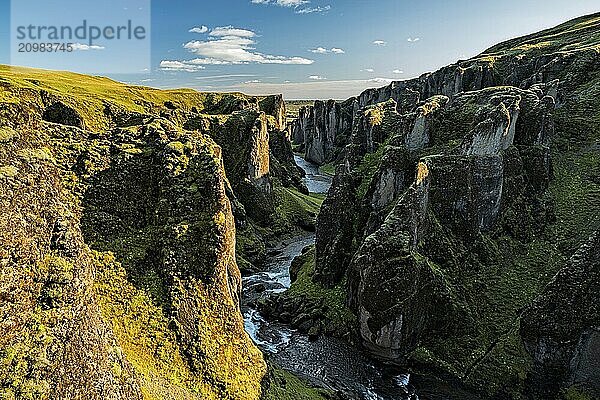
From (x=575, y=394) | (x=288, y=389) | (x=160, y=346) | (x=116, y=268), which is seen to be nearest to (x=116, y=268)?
(x=116, y=268)

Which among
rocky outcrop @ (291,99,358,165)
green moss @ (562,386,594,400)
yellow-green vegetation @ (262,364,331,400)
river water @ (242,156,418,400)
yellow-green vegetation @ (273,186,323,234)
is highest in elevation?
rocky outcrop @ (291,99,358,165)

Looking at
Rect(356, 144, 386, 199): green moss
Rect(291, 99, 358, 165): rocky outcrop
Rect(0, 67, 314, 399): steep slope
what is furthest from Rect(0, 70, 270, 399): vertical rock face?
Rect(291, 99, 358, 165): rocky outcrop

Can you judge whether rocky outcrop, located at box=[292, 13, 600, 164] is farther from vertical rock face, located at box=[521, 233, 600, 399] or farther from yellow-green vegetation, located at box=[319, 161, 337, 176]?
vertical rock face, located at box=[521, 233, 600, 399]

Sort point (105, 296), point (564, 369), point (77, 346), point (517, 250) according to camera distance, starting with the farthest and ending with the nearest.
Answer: point (517, 250) → point (564, 369) → point (105, 296) → point (77, 346)

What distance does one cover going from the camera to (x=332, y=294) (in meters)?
50.5

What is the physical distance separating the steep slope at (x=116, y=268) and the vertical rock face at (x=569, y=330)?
2429cm

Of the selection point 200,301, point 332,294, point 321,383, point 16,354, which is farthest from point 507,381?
point 16,354

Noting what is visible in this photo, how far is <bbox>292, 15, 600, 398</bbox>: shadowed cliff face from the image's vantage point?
3841cm

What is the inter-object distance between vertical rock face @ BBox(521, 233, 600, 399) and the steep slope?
24.3 metres

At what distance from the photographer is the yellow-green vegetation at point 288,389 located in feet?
97.4

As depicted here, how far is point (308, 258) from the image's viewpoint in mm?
62781

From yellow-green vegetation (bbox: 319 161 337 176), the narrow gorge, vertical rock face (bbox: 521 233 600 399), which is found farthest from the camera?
yellow-green vegetation (bbox: 319 161 337 176)

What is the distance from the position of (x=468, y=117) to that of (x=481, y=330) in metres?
25.1

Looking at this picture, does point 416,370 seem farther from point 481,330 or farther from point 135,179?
point 135,179
